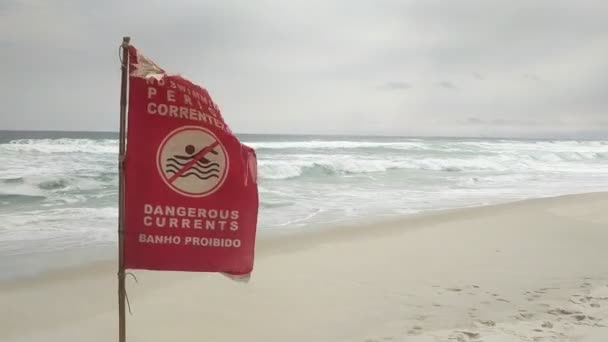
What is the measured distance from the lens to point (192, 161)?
2.27 meters

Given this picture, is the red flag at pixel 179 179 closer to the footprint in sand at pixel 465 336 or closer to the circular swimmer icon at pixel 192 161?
the circular swimmer icon at pixel 192 161

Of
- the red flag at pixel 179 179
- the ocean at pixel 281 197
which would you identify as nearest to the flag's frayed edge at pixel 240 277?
the red flag at pixel 179 179

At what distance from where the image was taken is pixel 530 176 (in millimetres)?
18906

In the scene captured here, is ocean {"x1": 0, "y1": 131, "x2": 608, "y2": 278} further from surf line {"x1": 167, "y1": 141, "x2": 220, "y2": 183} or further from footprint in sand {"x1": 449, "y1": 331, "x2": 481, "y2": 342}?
footprint in sand {"x1": 449, "y1": 331, "x2": 481, "y2": 342}

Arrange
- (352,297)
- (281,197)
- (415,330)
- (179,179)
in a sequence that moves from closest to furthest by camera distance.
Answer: (179,179)
(415,330)
(352,297)
(281,197)

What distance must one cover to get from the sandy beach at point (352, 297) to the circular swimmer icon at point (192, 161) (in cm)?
183

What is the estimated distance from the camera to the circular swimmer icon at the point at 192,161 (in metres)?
2.25

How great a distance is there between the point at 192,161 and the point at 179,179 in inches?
4.3

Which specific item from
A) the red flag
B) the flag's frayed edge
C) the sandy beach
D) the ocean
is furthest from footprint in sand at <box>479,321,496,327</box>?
the ocean

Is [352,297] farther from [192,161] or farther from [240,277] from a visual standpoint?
[192,161]

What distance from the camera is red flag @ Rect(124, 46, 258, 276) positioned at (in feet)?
7.31

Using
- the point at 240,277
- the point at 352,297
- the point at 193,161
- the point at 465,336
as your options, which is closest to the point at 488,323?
the point at 465,336

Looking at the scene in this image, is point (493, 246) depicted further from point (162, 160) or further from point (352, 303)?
point (162, 160)

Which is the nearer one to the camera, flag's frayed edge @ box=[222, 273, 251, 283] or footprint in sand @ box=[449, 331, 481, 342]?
flag's frayed edge @ box=[222, 273, 251, 283]
